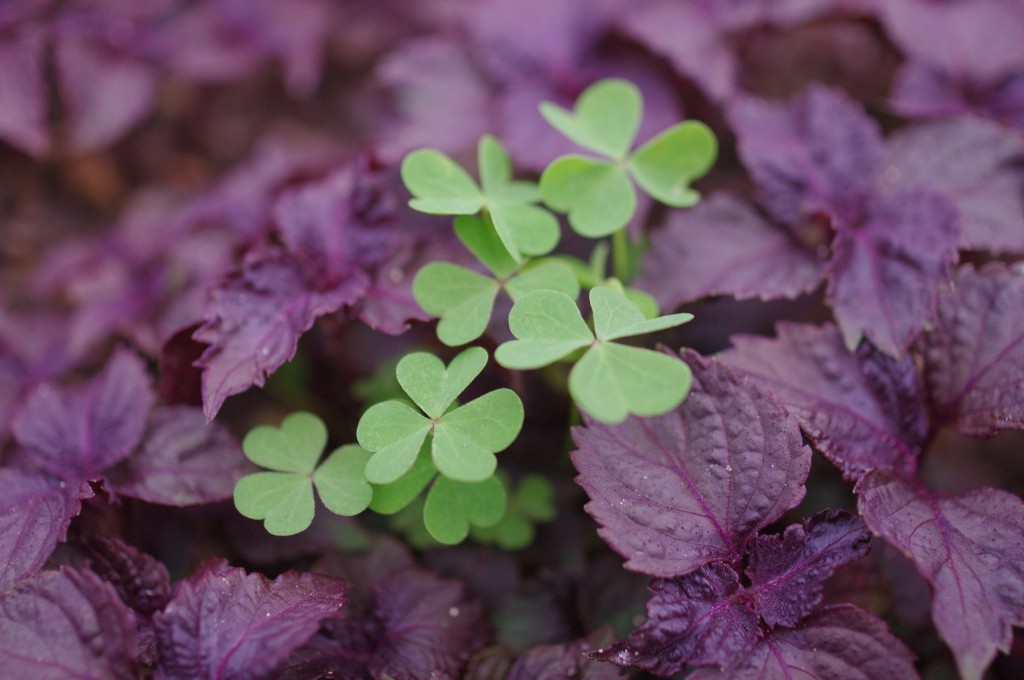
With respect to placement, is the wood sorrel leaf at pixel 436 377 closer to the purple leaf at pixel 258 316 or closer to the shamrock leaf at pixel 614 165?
the purple leaf at pixel 258 316

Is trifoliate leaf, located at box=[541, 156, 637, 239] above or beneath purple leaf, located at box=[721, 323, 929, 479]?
above

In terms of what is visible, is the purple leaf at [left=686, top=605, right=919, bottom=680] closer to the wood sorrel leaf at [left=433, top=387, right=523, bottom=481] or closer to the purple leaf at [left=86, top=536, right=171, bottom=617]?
the wood sorrel leaf at [left=433, top=387, right=523, bottom=481]

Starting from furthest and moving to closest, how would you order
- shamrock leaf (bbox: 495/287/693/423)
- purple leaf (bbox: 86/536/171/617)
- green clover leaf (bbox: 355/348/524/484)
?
purple leaf (bbox: 86/536/171/617) → green clover leaf (bbox: 355/348/524/484) → shamrock leaf (bbox: 495/287/693/423)

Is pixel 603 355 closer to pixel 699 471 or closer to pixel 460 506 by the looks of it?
pixel 699 471

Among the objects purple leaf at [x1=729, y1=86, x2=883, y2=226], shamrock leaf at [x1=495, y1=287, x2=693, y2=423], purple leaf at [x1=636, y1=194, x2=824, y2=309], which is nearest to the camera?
shamrock leaf at [x1=495, y1=287, x2=693, y2=423]

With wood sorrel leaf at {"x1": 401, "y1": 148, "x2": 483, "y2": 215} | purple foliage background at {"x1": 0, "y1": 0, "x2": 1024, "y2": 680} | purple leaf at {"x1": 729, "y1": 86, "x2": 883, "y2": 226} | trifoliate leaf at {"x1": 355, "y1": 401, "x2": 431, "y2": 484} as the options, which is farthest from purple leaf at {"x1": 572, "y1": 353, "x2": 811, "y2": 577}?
purple leaf at {"x1": 729, "y1": 86, "x2": 883, "y2": 226}

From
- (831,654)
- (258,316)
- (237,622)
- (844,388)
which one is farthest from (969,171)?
(237,622)
